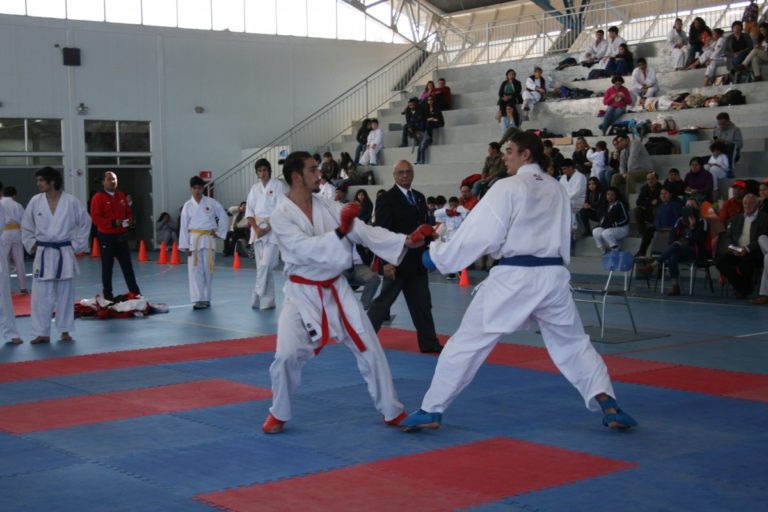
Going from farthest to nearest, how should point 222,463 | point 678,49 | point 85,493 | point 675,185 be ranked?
point 678,49 → point 675,185 → point 222,463 → point 85,493

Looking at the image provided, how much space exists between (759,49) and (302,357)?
49.2ft

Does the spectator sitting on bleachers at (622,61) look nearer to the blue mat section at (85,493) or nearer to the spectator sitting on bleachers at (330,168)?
the spectator sitting on bleachers at (330,168)

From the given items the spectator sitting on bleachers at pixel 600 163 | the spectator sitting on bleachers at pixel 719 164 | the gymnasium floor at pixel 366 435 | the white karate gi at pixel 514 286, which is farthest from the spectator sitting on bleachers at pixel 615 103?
the white karate gi at pixel 514 286

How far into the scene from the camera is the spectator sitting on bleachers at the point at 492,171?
12.5 meters

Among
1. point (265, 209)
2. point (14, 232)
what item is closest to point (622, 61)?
point (265, 209)

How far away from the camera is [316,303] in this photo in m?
5.81

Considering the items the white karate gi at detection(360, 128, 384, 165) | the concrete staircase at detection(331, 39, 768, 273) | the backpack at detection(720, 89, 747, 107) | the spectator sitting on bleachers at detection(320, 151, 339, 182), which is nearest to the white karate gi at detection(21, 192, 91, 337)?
the concrete staircase at detection(331, 39, 768, 273)

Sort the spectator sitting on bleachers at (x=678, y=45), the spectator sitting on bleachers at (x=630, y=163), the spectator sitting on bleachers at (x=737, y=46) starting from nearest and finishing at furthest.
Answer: the spectator sitting on bleachers at (x=630, y=163) → the spectator sitting on bleachers at (x=737, y=46) → the spectator sitting on bleachers at (x=678, y=45)

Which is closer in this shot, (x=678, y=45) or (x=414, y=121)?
(x=678, y=45)

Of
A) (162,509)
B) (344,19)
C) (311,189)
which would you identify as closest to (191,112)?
(344,19)

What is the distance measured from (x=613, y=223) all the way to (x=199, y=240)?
22.2 ft

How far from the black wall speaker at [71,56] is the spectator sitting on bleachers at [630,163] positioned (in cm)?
1427

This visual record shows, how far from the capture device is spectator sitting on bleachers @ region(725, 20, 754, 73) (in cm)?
1831

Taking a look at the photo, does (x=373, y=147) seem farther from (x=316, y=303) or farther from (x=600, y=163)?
(x=316, y=303)
